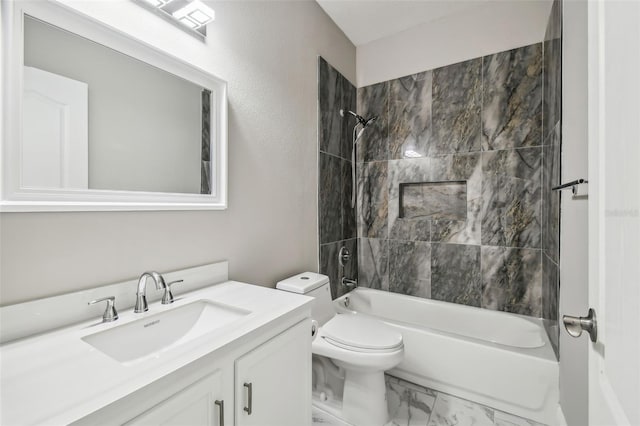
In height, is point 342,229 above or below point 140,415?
above

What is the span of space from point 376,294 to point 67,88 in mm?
2415

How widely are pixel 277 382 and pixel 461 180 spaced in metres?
2.06

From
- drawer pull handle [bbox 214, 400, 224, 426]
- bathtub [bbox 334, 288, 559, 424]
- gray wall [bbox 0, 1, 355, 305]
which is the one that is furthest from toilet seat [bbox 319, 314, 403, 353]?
drawer pull handle [bbox 214, 400, 224, 426]

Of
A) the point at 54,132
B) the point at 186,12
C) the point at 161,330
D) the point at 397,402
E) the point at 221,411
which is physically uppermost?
the point at 186,12

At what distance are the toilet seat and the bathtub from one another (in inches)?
13.2

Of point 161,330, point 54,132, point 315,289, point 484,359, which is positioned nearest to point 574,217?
point 484,359

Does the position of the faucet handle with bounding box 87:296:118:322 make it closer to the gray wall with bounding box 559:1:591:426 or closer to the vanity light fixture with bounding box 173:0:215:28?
the vanity light fixture with bounding box 173:0:215:28

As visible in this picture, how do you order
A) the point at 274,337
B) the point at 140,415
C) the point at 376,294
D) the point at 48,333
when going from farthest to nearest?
the point at 376,294
the point at 274,337
the point at 48,333
the point at 140,415

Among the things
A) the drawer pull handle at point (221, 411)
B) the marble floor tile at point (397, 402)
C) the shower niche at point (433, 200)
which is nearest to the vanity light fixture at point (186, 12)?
the drawer pull handle at point (221, 411)

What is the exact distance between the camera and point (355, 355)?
4.88ft

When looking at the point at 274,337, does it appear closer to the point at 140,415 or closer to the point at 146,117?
the point at 140,415

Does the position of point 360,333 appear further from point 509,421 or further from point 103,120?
point 103,120

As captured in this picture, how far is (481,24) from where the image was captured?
221 cm
